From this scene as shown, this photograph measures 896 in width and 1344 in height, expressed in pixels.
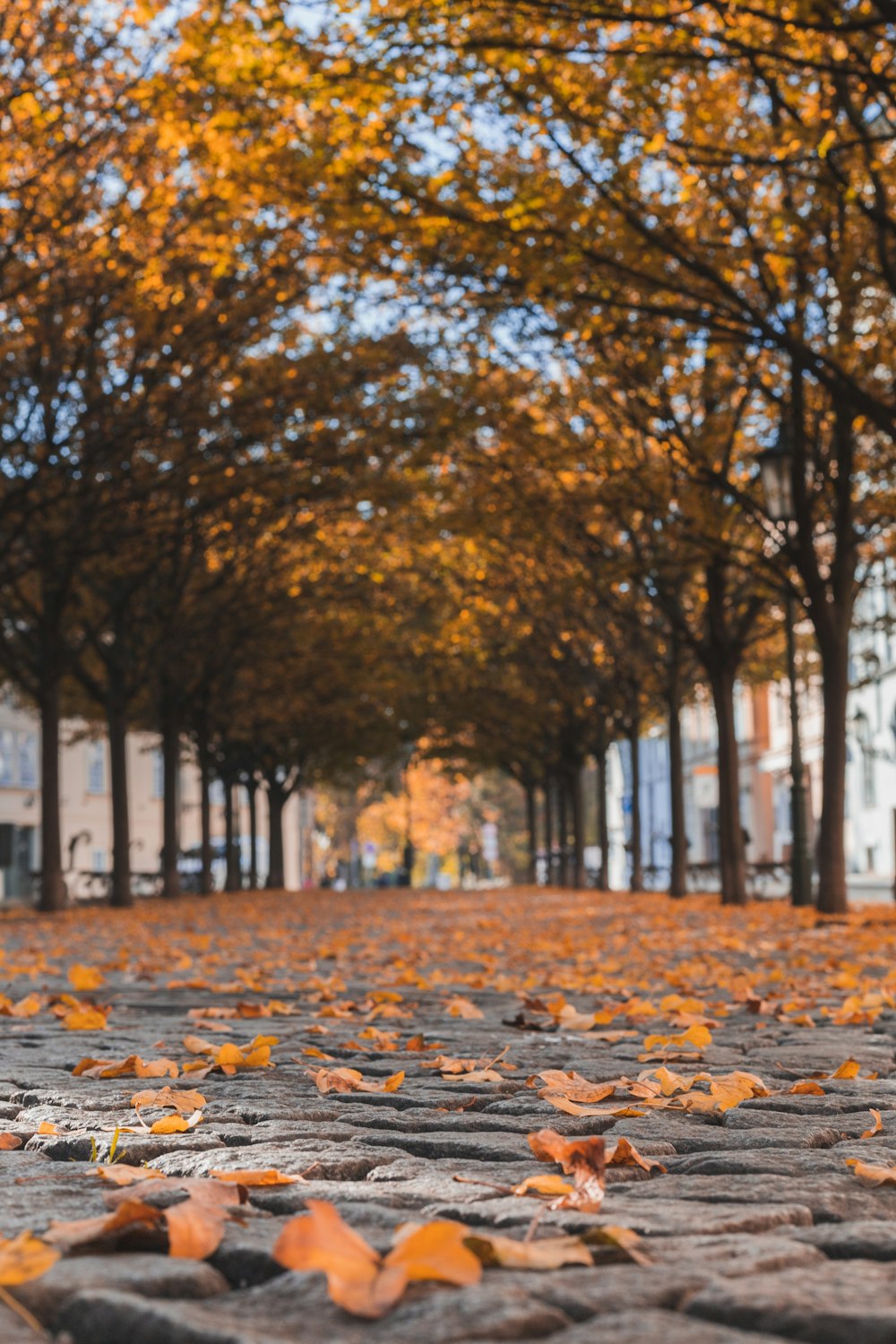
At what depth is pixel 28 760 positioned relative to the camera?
5384 cm

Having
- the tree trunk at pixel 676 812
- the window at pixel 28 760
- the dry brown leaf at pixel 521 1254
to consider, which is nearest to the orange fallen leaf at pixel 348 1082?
the dry brown leaf at pixel 521 1254

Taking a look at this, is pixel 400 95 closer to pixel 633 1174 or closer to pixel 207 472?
pixel 207 472

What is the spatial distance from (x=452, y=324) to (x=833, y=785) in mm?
7340

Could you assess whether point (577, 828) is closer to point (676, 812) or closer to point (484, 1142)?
point (676, 812)

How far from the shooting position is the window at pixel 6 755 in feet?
171

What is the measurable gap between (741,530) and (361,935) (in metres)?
10.4

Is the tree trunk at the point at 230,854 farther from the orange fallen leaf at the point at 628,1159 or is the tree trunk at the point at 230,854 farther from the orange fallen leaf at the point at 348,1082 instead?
the orange fallen leaf at the point at 628,1159

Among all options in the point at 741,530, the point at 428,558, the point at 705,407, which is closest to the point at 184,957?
the point at 705,407

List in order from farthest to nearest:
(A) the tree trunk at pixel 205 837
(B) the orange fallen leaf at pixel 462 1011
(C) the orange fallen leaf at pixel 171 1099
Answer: (A) the tree trunk at pixel 205 837
(B) the orange fallen leaf at pixel 462 1011
(C) the orange fallen leaf at pixel 171 1099

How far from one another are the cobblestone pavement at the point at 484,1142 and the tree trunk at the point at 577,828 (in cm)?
2957

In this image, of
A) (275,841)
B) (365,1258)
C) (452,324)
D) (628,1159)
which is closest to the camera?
(365,1258)

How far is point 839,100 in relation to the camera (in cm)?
1473

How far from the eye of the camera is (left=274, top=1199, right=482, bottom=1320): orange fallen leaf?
2146 mm

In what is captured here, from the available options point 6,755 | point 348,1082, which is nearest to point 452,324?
point 348,1082
